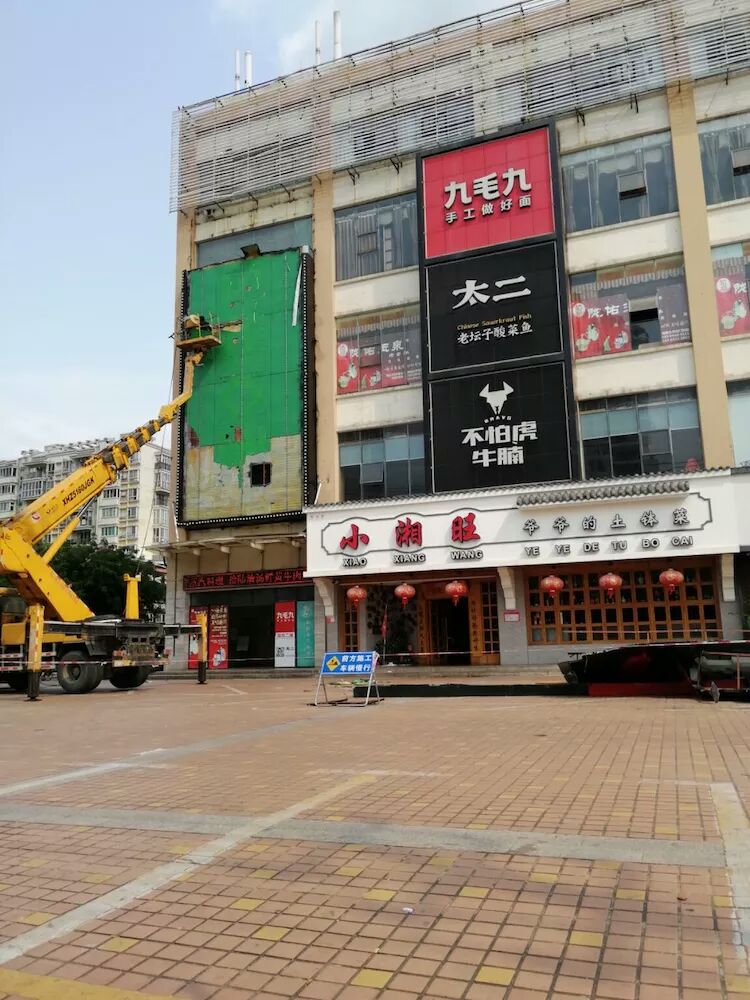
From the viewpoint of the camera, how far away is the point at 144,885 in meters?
3.99

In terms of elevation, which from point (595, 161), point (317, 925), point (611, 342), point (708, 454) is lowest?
point (317, 925)

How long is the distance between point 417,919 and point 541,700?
10538 millimetres

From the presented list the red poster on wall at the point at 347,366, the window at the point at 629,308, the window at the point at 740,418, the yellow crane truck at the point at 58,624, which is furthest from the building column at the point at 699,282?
the yellow crane truck at the point at 58,624

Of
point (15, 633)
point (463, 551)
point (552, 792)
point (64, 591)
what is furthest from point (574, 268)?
point (552, 792)

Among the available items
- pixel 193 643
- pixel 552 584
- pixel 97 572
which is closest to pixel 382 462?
pixel 552 584

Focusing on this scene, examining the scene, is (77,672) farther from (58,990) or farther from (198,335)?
(58,990)

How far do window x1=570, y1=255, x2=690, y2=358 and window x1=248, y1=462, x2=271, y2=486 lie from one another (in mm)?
10880

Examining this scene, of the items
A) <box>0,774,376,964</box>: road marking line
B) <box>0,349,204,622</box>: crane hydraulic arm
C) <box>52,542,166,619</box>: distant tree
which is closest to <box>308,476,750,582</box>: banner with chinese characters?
<box>0,349,204,622</box>: crane hydraulic arm

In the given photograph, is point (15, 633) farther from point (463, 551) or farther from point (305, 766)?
point (305, 766)

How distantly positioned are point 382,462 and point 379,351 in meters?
3.83

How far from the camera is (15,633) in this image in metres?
19.5

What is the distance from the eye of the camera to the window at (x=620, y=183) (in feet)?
76.4

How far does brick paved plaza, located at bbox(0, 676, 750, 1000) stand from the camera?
2955mm

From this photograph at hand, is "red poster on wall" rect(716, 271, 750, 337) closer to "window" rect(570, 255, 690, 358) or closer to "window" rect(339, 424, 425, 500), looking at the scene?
"window" rect(570, 255, 690, 358)
